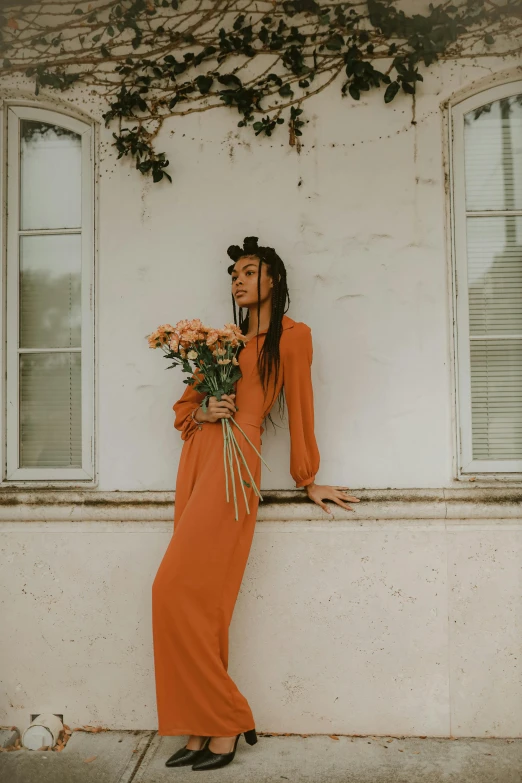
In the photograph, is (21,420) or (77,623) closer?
(77,623)

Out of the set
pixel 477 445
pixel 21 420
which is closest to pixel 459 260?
pixel 477 445

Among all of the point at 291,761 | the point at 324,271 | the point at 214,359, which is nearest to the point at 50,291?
the point at 214,359

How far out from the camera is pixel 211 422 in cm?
285

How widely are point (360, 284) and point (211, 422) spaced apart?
41.9 inches

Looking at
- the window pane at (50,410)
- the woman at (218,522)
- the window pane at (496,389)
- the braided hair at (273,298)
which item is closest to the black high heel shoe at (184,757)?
the woman at (218,522)

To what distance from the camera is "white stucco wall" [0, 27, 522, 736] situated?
3023mm

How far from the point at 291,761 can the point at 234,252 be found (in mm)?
2409

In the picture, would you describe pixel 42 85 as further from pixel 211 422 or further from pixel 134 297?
pixel 211 422

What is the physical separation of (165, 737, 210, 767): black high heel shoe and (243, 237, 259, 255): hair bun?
2.34 meters

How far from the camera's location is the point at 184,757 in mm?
2775

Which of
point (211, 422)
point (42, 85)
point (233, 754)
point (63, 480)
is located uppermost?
point (42, 85)

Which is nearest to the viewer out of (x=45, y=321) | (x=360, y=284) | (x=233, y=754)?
(x=233, y=754)

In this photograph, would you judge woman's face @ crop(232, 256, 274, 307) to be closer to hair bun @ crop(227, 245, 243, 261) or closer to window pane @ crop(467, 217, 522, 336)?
hair bun @ crop(227, 245, 243, 261)

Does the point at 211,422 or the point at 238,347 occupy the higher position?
the point at 238,347
